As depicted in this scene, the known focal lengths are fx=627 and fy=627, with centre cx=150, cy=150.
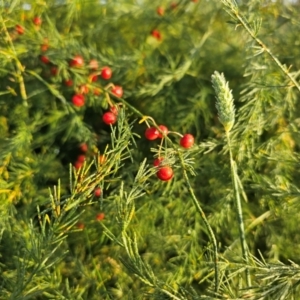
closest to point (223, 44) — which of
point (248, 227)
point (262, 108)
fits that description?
point (262, 108)

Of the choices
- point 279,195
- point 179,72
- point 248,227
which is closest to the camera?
point 279,195

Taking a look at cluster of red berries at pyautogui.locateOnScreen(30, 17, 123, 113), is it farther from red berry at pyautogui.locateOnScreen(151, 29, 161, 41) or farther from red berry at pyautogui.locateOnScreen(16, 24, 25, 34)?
red berry at pyautogui.locateOnScreen(151, 29, 161, 41)

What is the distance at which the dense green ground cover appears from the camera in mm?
704

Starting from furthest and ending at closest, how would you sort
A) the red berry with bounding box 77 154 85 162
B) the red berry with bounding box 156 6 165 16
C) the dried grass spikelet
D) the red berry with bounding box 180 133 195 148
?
1. the red berry with bounding box 156 6 165 16
2. the red berry with bounding box 77 154 85 162
3. the red berry with bounding box 180 133 195 148
4. the dried grass spikelet

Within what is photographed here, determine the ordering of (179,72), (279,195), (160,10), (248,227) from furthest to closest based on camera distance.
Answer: (160,10) < (179,72) < (248,227) < (279,195)

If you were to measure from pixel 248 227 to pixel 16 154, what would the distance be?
1.00 feet

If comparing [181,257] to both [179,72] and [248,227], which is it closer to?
[248,227]

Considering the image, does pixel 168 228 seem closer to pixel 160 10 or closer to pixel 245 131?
pixel 245 131

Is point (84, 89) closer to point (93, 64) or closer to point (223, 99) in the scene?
point (93, 64)

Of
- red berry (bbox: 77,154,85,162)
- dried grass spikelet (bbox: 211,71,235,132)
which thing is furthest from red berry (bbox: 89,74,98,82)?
dried grass spikelet (bbox: 211,71,235,132)

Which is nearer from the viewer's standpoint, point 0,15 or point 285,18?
point 0,15

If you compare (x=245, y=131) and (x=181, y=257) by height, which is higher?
(x=245, y=131)

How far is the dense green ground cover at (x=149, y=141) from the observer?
704mm

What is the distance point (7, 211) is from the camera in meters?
0.72
